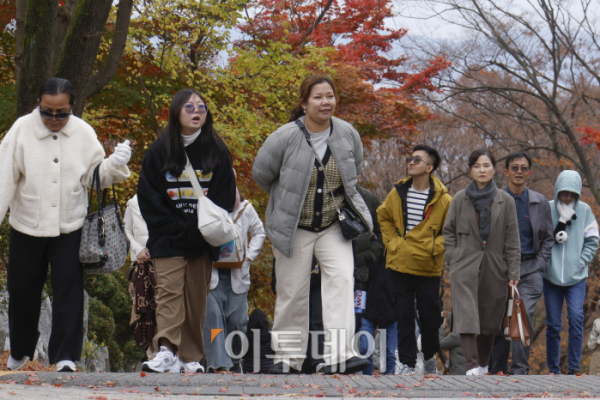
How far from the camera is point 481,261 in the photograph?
6312mm

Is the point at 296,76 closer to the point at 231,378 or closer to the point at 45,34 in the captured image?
the point at 45,34

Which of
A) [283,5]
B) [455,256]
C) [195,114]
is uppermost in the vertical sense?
[283,5]

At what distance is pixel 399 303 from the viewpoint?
6.41 metres

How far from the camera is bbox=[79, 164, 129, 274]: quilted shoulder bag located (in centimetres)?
475

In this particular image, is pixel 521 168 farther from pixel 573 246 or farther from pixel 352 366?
pixel 352 366

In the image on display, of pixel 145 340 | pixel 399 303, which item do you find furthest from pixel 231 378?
pixel 399 303

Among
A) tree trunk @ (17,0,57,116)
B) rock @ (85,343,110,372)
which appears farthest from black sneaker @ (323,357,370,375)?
rock @ (85,343,110,372)

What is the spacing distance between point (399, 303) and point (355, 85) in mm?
9455

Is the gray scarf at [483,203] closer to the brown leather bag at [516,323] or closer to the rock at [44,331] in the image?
the brown leather bag at [516,323]

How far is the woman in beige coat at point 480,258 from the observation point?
625 centimetres

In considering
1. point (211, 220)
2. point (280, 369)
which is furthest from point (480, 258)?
point (211, 220)

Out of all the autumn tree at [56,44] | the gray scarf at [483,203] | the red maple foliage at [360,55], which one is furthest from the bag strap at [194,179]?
the red maple foliage at [360,55]

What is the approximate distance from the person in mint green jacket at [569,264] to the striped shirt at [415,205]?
169cm

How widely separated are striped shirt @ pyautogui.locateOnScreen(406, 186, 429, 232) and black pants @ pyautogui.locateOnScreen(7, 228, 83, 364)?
2980 millimetres
